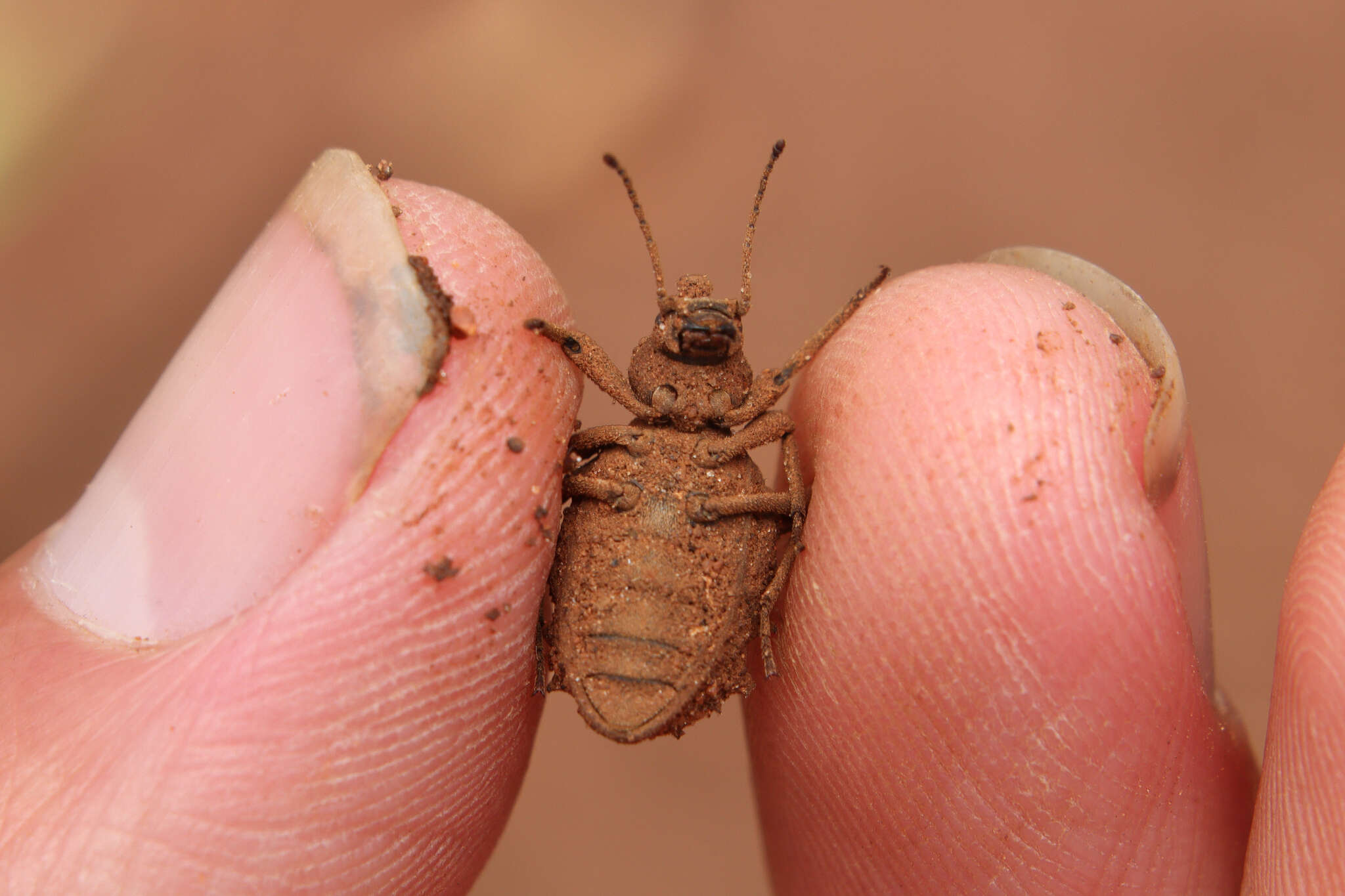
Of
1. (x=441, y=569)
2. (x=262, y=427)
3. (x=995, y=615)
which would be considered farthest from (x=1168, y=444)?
(x=262, y=427)

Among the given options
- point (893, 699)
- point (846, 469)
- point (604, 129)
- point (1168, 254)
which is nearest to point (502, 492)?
point (846, 469)

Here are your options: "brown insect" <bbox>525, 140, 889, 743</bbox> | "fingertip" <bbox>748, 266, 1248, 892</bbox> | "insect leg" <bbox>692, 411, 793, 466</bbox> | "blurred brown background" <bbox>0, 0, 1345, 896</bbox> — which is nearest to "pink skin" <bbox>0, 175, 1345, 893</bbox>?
"fingertip" <bbox>748, 266, 1248, 892</bbox>

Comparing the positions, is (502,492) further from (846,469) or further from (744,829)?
(744,829)

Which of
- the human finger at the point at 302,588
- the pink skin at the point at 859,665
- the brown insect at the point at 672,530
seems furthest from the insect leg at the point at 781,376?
the human finger at the point at 302,588

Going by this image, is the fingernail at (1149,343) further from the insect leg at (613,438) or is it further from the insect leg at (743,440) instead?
the insect leg at (613,438)

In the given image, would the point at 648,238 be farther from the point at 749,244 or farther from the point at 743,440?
the point at 743,440

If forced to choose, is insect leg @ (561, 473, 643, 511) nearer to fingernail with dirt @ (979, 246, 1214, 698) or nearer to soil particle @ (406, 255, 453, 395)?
soil particle @ (406, 255, 453, 395)

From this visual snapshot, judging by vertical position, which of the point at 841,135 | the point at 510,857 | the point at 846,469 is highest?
the point at 841,135
